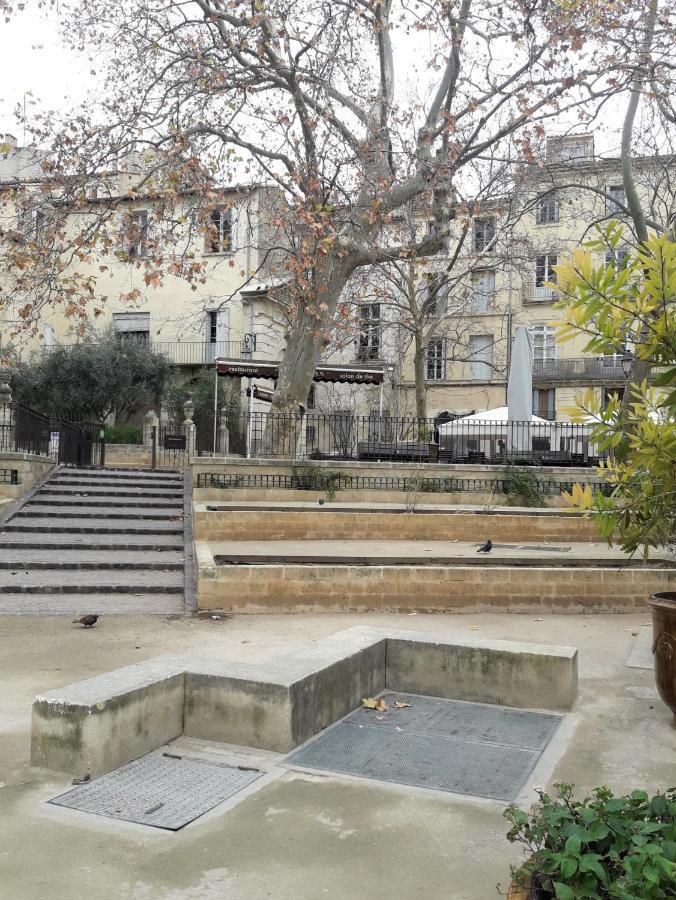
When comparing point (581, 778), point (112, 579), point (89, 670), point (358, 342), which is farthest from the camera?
point (358, 342)

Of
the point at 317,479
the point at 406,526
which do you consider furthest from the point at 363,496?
the point at 406,526

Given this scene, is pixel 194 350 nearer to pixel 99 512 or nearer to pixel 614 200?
pixel 99 512

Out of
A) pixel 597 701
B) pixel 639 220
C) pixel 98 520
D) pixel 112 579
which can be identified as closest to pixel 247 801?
pixel 597 701

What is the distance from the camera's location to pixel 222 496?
17.3 meters

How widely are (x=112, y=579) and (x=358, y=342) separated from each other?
84.4ft

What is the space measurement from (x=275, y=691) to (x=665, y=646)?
8.16 feet

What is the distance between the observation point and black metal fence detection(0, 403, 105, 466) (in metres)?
18.1

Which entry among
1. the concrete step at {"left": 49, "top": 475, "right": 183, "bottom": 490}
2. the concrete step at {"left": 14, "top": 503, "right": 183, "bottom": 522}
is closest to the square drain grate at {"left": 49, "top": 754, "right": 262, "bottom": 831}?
the concrete step at {"left": 14, "top": 503, "right": 183, "bottom": 522}

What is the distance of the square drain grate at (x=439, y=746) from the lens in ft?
14.4

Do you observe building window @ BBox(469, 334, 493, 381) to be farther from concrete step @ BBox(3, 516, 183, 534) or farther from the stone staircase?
concrete step @ BBox(3, 516, 183, 534)

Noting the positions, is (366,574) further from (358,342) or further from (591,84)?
(358,342)

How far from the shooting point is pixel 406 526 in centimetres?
1480

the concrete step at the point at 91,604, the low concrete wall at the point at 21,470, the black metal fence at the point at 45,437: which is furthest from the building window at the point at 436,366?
the concrete step at the point at 91,604

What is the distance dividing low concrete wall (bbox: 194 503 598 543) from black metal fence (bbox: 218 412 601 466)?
10.7 ft
